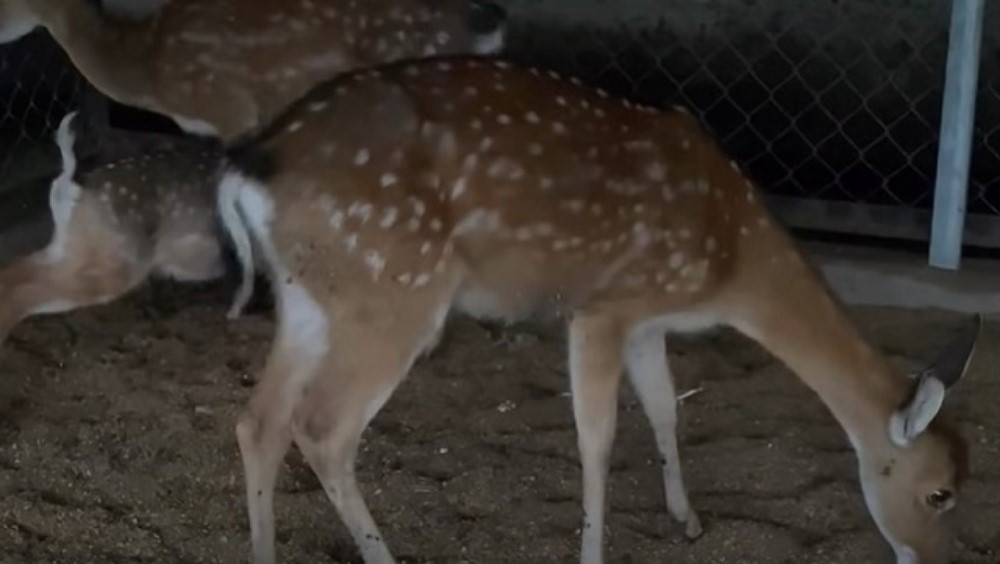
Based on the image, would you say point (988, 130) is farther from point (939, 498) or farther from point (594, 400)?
point (594, 400)

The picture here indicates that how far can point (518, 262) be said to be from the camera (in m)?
3.53

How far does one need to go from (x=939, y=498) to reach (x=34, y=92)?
3429mm

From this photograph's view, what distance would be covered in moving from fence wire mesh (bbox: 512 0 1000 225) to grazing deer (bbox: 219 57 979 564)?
1.89 m

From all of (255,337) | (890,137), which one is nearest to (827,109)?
(890,137)

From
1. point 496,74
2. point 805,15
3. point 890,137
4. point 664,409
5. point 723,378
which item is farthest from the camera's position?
point 805,15

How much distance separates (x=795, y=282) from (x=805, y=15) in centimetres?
273

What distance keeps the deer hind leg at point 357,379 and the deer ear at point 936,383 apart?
35.1 inches

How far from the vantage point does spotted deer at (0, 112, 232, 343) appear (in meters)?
4.45

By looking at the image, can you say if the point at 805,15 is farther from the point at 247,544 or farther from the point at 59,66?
the point at 247,544

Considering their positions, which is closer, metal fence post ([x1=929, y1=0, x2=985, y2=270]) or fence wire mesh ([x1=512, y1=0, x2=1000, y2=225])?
metal fence post ([x1=929, y1=0, x2=985, y2=270])

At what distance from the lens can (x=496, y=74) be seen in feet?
11.7

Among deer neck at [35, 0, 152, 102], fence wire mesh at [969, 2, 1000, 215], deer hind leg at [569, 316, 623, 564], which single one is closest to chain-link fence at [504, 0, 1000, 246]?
fence wire mesh at [969, 2, 1000, 215]

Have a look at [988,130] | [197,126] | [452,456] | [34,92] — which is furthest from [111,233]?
[988,130]

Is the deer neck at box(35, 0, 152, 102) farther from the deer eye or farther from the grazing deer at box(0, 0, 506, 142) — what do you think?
the deer eye
